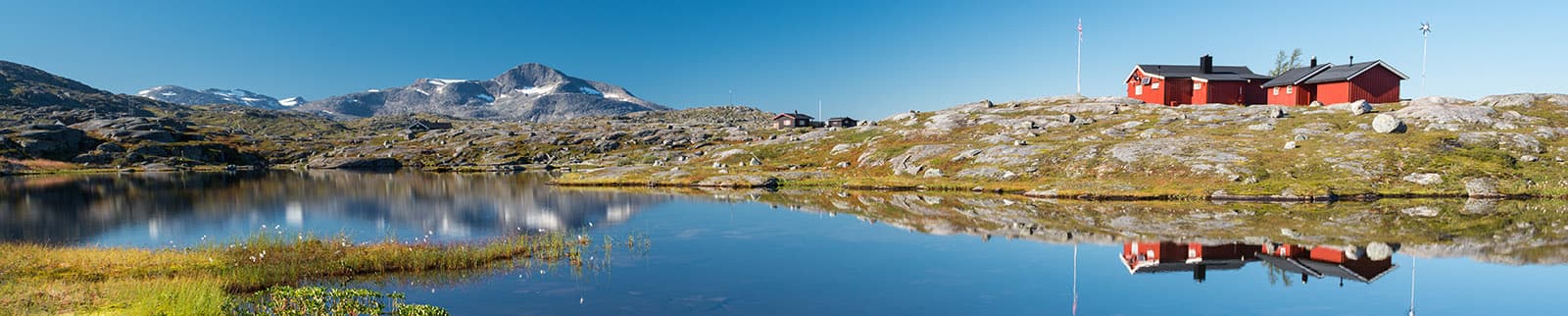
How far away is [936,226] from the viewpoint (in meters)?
50.9

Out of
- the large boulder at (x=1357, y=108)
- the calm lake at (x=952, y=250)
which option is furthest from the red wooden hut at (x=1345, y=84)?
the calm lake at (x=952, y=250)

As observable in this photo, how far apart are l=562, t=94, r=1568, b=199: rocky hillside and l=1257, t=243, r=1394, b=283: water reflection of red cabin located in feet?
98.1

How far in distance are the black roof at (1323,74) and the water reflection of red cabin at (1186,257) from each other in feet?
276

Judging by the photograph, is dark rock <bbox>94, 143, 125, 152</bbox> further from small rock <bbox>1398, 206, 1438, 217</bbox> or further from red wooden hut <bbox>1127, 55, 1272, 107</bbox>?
small rock <bbox>1398, 206, 1438, 217</bbox>

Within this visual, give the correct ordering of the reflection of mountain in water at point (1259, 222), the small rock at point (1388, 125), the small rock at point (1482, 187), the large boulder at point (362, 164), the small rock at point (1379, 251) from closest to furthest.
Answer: the small rock at point (1379, 251) → the reflection of mountain in water at point (1259, 222) → the small rock at point (1482, 187) → the small rock at point (1388, 125) → the large boulder at point (362, 164)

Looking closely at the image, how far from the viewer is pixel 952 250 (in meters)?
40.6

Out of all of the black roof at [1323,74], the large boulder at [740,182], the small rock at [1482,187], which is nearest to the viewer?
the small rock at [1482,187]

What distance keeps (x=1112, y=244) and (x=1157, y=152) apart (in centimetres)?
4620

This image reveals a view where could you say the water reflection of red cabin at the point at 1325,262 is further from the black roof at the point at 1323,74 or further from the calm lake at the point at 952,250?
the black roof at the point at 1323,74

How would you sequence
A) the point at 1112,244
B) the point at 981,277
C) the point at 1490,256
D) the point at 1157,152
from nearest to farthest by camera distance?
the point at 981,277
the point at 1490,256
the point at 1112,244
the point at 1157,152

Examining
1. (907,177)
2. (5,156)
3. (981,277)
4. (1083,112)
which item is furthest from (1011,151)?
(5,156)

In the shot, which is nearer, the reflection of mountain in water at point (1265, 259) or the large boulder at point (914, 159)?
the reflection of mountain in water at point (1265, 259)

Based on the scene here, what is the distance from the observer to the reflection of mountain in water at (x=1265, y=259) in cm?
3292

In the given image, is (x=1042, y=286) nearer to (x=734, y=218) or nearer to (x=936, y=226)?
(x=936, y=226)
